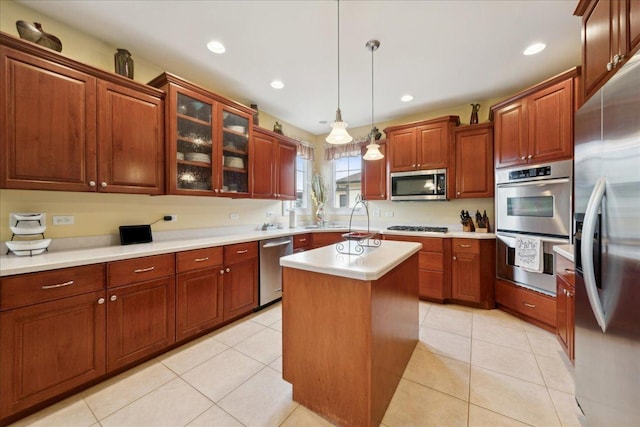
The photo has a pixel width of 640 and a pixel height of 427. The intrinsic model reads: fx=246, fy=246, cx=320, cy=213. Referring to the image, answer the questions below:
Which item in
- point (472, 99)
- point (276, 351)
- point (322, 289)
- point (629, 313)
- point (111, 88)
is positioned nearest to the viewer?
point (629, 313)

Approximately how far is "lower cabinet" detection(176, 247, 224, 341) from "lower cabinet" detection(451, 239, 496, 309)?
291 cm

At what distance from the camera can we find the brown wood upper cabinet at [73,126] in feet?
5.22

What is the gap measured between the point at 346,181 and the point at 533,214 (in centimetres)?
285

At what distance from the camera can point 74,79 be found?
5.97 ft

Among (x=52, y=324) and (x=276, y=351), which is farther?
(x=276, y=351)

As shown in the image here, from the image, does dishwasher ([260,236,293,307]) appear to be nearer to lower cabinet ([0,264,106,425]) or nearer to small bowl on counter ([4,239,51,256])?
lower cabinet ([0,264,106,425])

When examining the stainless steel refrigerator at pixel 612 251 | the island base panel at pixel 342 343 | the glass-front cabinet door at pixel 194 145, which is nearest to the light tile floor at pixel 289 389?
the island base panel at pixel 342 343

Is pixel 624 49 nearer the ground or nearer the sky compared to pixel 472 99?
nearer the ground

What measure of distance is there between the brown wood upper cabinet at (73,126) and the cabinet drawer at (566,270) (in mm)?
3455

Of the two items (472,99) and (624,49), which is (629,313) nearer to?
(624,49)

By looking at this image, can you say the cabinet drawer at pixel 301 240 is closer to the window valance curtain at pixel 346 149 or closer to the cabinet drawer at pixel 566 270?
the window valance curtain at pixel 346 149

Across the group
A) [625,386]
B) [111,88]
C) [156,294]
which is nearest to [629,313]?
[625,386]

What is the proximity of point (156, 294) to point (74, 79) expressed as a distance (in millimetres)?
1736

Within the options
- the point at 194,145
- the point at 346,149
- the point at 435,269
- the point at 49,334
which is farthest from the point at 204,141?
the point at 435,269
